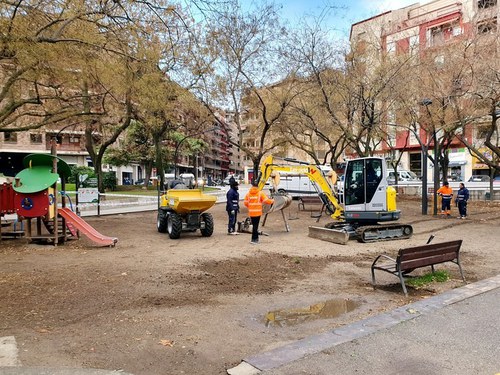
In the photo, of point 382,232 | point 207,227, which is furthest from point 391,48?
point 207,227

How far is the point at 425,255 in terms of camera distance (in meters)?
7.15

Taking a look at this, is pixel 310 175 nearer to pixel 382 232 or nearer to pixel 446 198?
pixel 382 232

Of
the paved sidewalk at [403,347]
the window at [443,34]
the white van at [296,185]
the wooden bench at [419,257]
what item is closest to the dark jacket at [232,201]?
the wooden bench at [419,257]

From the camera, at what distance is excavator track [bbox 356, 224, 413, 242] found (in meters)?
12.8

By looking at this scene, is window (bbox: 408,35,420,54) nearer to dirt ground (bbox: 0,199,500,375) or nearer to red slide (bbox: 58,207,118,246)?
dirt ground (bbox: 0,199,500,375)

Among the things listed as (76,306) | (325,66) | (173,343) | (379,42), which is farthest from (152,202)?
(173,343)

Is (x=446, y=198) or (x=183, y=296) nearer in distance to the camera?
(x=183, y=296)

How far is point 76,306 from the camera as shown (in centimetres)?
614

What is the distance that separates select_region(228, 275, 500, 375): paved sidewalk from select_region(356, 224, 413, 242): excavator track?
6.63 m

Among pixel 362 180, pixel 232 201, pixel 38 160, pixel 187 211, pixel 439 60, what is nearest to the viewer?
pixel 38 160

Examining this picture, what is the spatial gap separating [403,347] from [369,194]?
938 cm

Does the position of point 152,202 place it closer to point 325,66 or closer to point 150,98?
point 150,98

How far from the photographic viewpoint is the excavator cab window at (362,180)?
13.7 metres

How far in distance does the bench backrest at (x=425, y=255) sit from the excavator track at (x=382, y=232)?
4.99 meters
